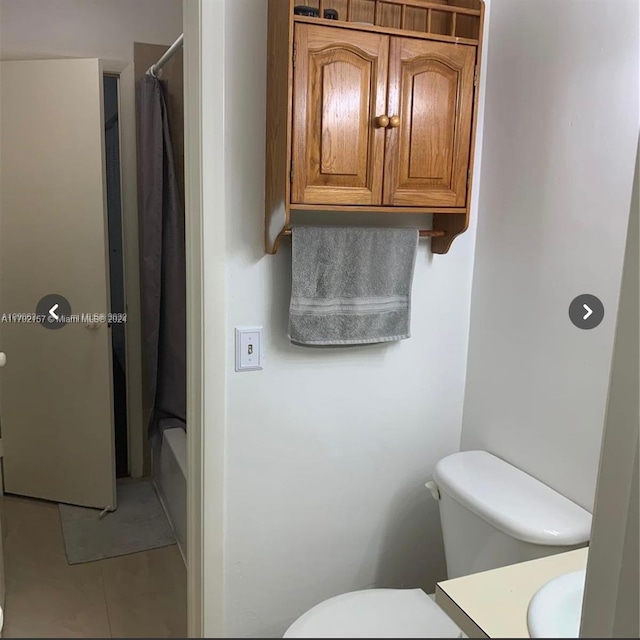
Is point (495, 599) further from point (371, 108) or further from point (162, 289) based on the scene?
point (162, 289)

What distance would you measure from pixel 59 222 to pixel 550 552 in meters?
1.76

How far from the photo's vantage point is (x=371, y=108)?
1.24 m

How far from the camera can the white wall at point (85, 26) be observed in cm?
63

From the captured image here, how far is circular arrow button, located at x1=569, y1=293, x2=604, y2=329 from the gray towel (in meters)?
0.38

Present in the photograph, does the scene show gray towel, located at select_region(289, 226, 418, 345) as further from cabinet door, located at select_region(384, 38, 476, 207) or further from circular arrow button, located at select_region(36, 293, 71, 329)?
circular arrow button, located at select_region(36, 293, 71, 329)

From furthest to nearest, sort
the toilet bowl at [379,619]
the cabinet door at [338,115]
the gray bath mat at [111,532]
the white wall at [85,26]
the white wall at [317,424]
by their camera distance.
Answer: the white wall at [317,424] < the cabinet door at [338,115] < the gray bath mat at [111,532] < the white wall at [85,26] < the toilet bowl at [379,619]

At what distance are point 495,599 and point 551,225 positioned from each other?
44.5 inches

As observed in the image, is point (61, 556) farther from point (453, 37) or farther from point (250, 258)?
point (453, 37)

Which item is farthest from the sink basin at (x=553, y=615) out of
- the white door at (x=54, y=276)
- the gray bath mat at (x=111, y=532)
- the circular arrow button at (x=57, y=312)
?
the circular arrow button at (x=57, y=312)

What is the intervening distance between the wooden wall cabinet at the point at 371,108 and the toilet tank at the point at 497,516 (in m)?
0.65

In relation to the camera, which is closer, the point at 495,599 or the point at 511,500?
the point at 495,599

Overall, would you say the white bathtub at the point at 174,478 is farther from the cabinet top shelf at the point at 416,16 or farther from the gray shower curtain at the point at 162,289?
the cabinet top shelf at the point at 416,16

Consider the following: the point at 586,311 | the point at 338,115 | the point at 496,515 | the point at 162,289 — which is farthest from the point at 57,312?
the point at 586,311

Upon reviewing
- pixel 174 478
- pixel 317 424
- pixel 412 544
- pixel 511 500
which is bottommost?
pixel 412 544
